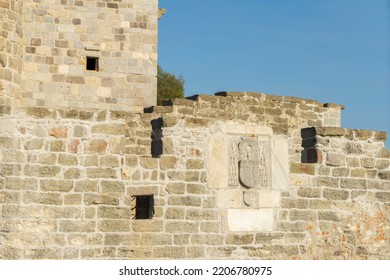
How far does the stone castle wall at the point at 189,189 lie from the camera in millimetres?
8133

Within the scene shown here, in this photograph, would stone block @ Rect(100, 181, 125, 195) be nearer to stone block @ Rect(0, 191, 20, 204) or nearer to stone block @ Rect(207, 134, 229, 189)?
stone block @ Rect(0, 191, 20, 204)

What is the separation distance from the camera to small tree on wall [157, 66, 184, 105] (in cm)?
2702

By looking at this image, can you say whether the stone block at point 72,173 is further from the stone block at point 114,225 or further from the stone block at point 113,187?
the stone block at point 114,225

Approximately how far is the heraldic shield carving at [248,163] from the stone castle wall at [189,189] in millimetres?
15

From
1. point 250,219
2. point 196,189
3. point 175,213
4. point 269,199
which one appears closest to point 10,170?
point 175,213

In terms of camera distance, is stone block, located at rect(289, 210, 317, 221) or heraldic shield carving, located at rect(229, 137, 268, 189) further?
stone block, located at rect(289, 210, 317, 221)

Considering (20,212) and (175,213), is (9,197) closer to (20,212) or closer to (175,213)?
(20,212)

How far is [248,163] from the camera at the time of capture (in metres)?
9.28

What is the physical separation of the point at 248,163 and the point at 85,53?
6120 millimetres

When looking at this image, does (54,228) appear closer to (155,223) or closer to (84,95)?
(155,223)

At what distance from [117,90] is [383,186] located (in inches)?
243

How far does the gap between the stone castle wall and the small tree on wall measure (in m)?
16.3

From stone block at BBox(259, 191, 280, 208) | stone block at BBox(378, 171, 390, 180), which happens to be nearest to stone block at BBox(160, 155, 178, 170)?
stone block at BBox(259, 191, 280, 208)

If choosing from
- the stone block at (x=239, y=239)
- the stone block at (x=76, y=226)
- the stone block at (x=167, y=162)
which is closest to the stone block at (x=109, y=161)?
the stone block at (x=167, y=162)
